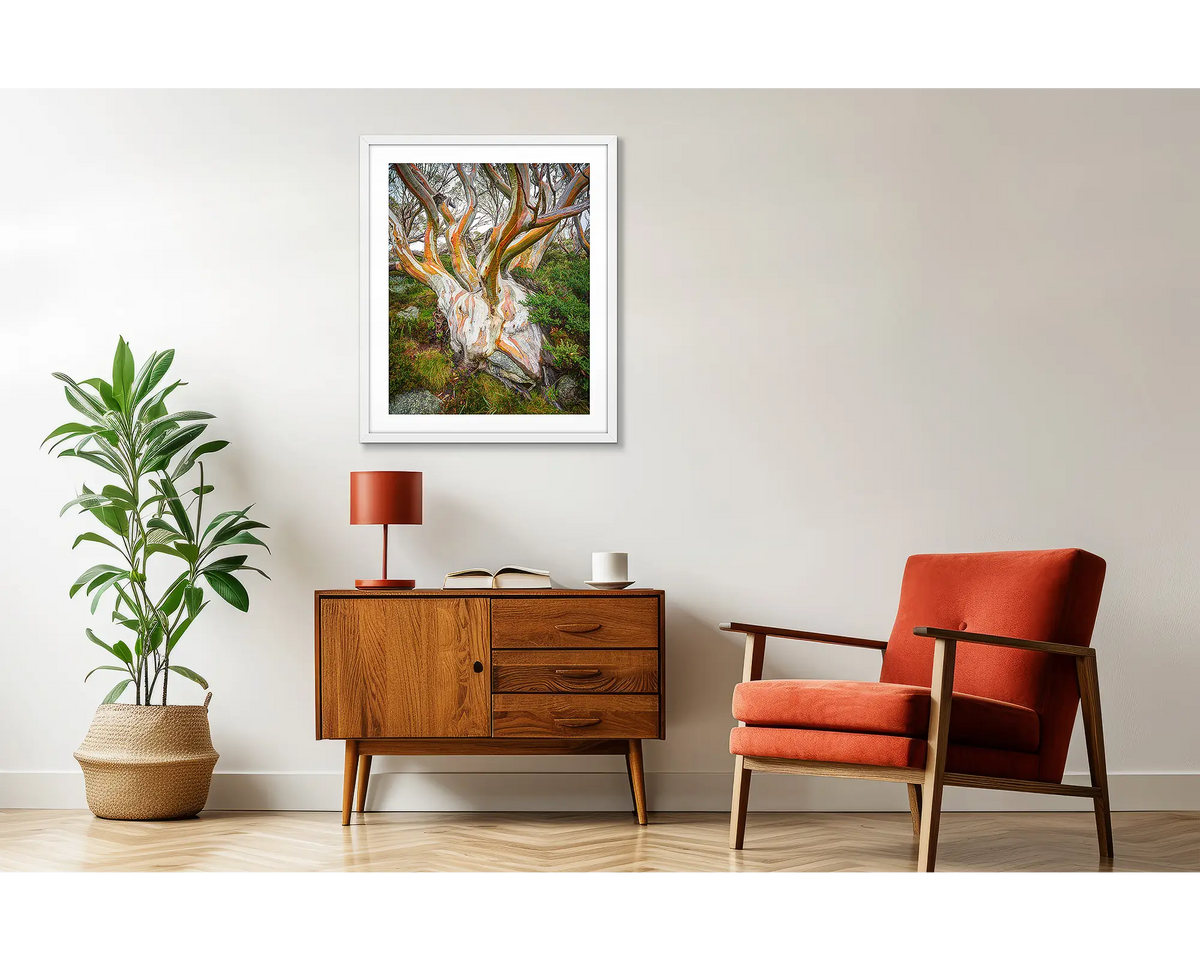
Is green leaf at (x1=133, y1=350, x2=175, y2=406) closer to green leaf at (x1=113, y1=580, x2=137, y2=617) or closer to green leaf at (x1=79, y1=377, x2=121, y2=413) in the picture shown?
green leaf at (x1=79, y1=377, x2=121, y2=413)

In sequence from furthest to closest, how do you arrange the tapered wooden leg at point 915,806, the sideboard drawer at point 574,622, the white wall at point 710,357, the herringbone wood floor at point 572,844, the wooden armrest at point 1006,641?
the white wall at point 710,357 < the sideboard drawer at point 574,622 < the tapered wooden leg at point 915,806 < the herringbone wood floor at point 572,844 < the wooden armrest at point 1006,641

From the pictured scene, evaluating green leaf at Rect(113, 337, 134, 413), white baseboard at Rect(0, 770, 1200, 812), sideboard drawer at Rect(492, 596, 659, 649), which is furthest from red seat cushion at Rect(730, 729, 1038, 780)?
green leaf at Rect(113, 337, 134, 413)

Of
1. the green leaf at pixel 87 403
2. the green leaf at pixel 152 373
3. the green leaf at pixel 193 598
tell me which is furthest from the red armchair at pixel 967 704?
the green leaf at pixel 87 403

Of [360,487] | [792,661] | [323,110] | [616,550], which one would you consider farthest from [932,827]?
[323,110]

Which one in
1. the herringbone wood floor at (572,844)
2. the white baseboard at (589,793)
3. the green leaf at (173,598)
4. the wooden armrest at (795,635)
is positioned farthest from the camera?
the white baseboard at (589,793)

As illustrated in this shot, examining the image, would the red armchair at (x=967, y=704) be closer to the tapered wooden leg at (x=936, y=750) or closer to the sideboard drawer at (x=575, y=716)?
the tapered wooden leg at (x=936, y=750)

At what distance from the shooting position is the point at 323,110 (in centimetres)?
373

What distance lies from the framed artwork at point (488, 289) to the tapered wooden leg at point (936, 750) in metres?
1.54

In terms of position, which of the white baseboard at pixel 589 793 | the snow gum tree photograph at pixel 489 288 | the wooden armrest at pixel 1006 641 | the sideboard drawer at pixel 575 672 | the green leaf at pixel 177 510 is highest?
the snow gum tree photograph at pixel 489 288

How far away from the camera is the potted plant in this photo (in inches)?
129

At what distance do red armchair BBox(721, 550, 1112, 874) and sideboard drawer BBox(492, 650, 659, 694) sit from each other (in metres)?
0.35

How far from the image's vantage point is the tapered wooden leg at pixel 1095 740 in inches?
107

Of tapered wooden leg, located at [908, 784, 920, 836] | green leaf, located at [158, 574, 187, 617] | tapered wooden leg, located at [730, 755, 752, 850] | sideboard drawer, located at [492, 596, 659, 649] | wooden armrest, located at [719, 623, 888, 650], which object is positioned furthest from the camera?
green leaf, located at [158, 574, 187, 617]

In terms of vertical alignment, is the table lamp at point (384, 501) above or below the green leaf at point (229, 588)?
above
